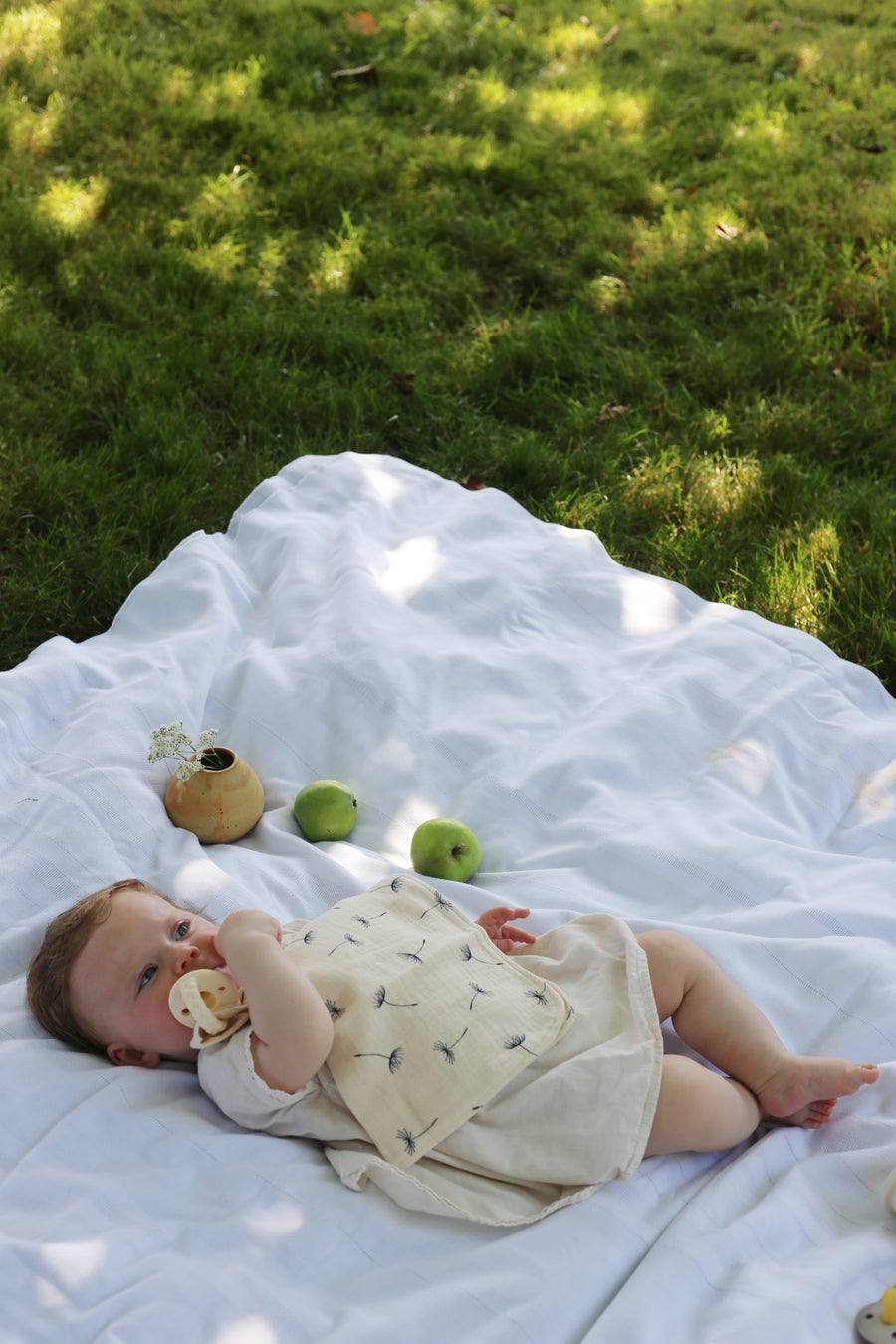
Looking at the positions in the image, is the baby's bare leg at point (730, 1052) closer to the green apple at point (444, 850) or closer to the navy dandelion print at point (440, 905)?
the navy dandelion print at point (440, 905)

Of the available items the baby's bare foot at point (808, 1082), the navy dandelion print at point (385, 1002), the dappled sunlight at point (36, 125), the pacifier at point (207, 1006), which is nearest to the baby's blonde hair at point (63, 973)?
the pacifier at point (207, 1006)

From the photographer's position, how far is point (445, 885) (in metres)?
2.54

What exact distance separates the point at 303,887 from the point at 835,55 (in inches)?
239

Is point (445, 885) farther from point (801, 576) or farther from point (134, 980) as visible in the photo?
point (801, 576)

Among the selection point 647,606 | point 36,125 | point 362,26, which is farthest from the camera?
point 362,26

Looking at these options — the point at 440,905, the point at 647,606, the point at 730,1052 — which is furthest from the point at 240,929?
the point at 647,606

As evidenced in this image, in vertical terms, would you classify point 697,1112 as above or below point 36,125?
below

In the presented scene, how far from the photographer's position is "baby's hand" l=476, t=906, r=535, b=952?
2344 millimetres

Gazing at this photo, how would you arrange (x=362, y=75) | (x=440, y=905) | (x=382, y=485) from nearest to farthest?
(x=440, y=905)
(x=382, y=485)
(x=362, y=75)

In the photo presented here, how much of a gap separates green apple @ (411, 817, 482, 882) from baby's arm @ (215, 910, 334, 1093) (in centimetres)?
60

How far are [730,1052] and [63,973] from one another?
1.25 meters

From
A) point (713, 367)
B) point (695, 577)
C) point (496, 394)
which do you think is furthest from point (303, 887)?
point (713, 367)

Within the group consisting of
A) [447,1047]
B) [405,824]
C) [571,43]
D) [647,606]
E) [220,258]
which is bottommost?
[405,824]

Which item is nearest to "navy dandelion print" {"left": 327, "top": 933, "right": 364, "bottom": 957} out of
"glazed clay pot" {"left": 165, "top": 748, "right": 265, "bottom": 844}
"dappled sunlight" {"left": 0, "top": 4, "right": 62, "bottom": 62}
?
"glazed clay pot" {"left": 165, "top": 748, "right": 265, "bottom": 844}
